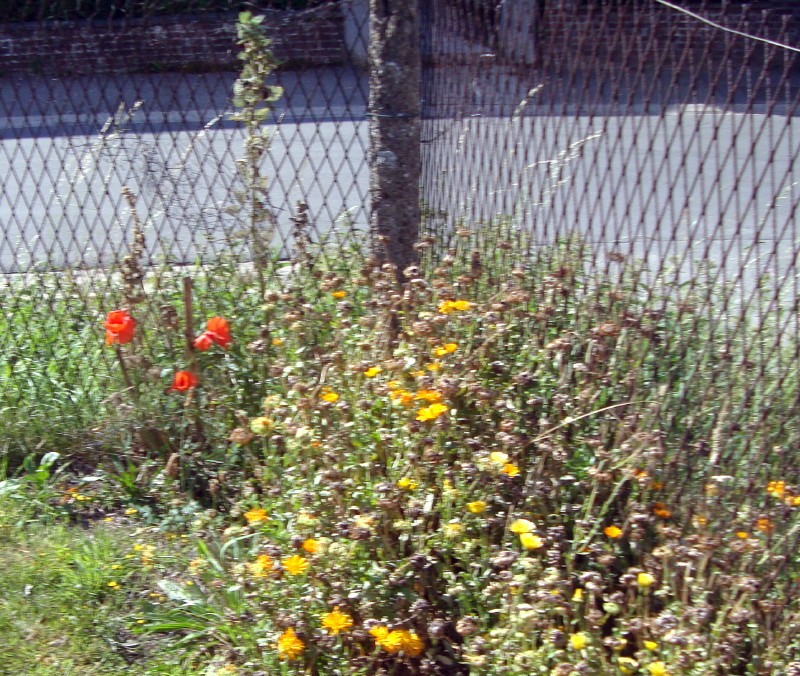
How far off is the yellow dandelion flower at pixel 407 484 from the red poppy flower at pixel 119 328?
1175 mm

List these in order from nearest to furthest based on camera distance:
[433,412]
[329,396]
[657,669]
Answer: [657,669]
[433,412]
[329,396]

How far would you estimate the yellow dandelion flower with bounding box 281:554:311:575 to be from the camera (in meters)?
2.21

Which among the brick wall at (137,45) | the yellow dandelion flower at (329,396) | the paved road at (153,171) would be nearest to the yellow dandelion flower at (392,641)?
the yellow dandelion flower at (329,396)

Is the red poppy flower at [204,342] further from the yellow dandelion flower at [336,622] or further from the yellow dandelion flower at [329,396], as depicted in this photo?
the yellow dandelion flower at [336,622]

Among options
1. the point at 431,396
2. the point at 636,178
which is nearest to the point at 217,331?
the point at 431,396

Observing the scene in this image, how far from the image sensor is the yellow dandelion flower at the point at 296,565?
2.21 metres

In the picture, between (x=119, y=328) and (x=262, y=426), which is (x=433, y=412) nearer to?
(x=262, y=426)

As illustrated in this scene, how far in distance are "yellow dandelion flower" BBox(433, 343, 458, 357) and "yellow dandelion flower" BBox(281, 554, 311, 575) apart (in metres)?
0.74

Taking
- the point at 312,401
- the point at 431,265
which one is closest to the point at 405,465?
the point at 312,401

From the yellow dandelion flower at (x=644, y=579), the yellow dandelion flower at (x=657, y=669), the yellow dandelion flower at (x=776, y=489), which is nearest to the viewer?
the yellow dandelion flower at (x=657, y=669)

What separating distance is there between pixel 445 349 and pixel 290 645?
0.95 meters

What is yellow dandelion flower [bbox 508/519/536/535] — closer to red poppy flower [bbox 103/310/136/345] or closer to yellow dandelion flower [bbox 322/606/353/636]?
yellow dandelion flower [bbox 322/606/353/636]

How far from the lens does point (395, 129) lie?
3.56 meters

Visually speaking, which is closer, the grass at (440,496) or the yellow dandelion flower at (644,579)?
the yellow dandelion flower at (644,579)
